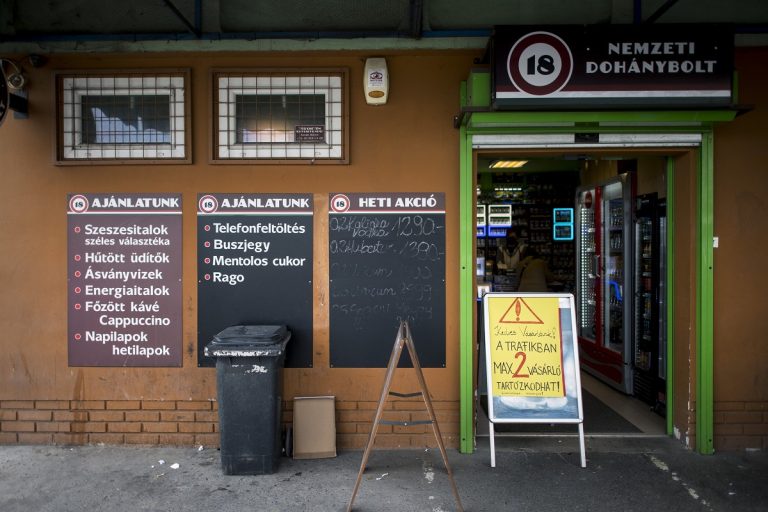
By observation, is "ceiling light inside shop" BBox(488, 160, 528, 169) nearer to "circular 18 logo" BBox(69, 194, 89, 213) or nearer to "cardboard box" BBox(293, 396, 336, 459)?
"cardboard box" BBox(293, 396, 336, 459)

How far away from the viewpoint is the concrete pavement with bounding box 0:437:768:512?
3.97m

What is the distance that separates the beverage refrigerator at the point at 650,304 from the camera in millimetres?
5766

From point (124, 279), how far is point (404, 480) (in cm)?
326

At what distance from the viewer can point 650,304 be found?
20.0ft

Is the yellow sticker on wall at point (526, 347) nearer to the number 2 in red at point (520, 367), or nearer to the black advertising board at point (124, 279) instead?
the number 2 in red at point (520, 367)

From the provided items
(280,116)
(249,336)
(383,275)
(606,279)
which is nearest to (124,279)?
(249,336)

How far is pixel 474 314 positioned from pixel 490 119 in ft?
5.98

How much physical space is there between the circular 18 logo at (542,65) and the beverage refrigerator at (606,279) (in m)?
2.92

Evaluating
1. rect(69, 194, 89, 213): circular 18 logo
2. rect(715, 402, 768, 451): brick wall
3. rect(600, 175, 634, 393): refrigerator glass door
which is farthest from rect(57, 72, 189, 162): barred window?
rect(715, 402, 768, 451): brick wall

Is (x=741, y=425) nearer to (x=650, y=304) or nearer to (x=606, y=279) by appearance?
(x=650, y=304)

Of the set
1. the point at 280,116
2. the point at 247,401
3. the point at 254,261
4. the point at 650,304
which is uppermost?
the point at 280,116

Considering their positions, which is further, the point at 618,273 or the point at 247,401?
the point at 618,273

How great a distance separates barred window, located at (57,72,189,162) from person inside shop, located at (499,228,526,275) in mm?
6705

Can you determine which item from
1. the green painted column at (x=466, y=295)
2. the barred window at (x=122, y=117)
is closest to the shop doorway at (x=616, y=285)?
the green painted column at (x=466, y=295)
